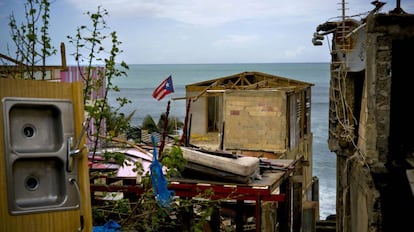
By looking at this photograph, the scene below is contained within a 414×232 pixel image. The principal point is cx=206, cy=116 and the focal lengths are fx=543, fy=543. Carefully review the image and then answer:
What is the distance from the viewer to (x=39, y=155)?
3002 millimetres

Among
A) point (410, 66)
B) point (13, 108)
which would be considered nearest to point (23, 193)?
point (13, 108)

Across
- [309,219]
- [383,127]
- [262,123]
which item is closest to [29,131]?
[383,127]

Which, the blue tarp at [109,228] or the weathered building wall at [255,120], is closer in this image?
the blue tarp at [109,228]

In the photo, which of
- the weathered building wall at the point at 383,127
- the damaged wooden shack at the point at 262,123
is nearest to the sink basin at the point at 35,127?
the weathered building wall at the point at 383,127

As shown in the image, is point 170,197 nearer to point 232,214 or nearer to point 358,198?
point 358,198

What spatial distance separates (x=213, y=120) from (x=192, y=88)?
1.85 m

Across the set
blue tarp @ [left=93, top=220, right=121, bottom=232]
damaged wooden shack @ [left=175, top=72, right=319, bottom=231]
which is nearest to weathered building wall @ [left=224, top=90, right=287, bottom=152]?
damaged wooden shack @ [left=175, top=72, right=319, bottom=231]

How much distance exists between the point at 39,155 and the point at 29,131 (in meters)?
0.16

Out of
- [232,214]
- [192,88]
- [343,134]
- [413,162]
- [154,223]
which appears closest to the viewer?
[154,223]

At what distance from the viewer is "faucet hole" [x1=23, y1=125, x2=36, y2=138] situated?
3.03 m

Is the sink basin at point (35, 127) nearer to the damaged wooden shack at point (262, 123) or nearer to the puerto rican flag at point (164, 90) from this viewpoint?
the damaged wooden shack at point (262, 123)

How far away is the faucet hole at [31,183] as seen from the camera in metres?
3.04

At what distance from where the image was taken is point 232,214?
15.2 metres

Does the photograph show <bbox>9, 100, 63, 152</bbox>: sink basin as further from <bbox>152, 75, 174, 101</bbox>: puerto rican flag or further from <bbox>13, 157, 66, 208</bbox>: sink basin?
<bbox>152, 75, 174, 101</bbox>: puerto rican flag
